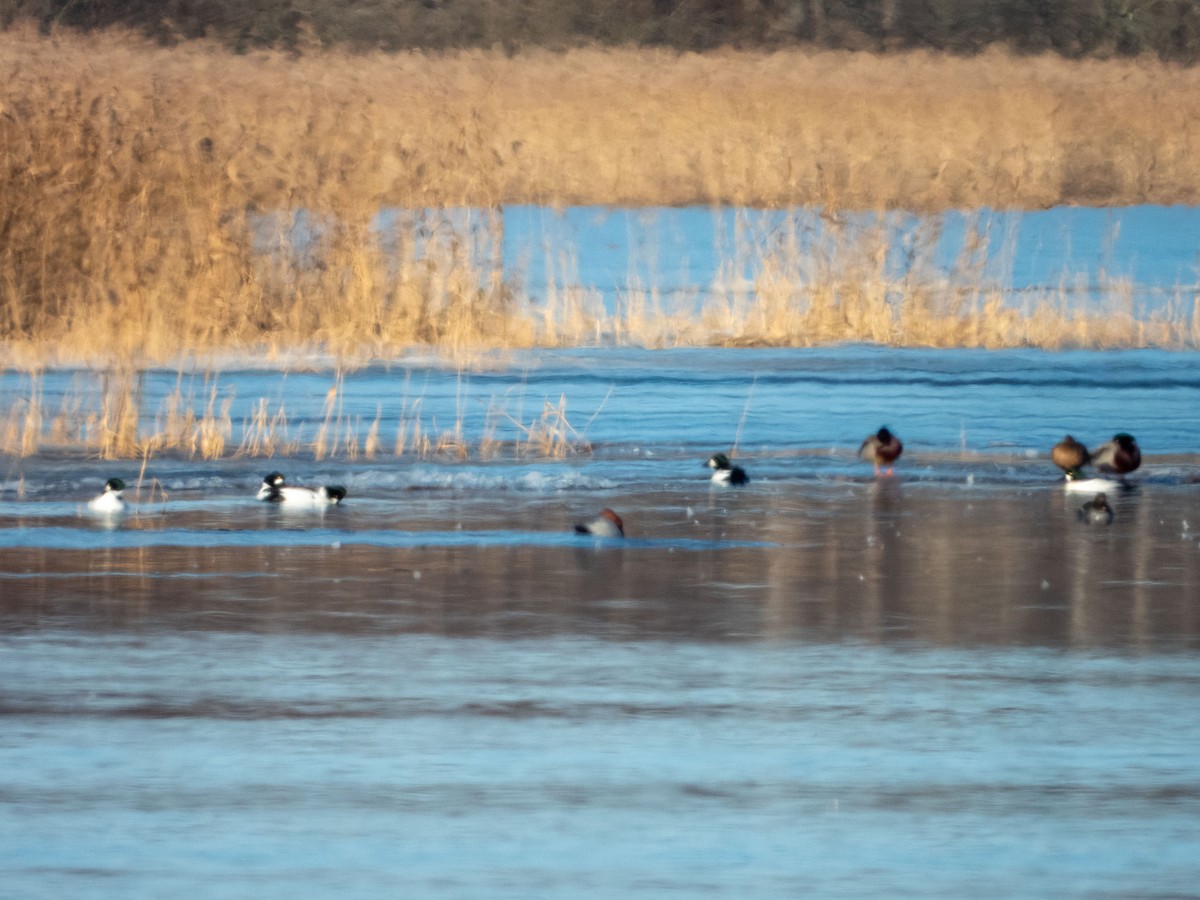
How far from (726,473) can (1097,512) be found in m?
1.89

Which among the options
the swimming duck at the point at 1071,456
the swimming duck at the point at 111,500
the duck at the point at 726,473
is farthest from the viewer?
the swimming duck at the point at 1071,456

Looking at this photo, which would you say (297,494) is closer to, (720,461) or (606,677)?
(720,461)

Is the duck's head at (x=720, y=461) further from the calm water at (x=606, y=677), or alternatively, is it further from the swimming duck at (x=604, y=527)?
the swimming duck at (x=604, y=527)

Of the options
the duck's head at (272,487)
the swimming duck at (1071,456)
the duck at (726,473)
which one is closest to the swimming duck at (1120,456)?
the swimming duck at (1071,456)

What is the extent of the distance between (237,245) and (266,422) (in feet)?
10.5

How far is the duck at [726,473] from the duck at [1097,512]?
174cm

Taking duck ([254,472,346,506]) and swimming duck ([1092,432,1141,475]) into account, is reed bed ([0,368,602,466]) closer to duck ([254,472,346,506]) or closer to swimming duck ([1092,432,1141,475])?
duck ([254,472,346,506])

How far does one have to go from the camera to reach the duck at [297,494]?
1045 cm

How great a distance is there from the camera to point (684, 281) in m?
19.8

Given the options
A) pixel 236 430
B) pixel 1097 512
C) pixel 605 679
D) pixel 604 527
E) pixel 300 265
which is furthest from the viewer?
pixel 300 265

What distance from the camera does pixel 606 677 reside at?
A: 6.61 m

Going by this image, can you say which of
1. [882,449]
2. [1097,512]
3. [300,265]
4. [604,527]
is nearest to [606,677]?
[604,527]

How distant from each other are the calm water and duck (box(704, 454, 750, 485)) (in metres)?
0.13

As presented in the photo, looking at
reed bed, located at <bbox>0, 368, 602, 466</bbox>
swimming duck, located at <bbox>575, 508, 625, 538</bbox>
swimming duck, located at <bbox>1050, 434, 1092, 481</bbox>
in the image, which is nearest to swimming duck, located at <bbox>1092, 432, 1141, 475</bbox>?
swimming duck, located at <bbox>1050, 434, 1092, 481</bbox>
